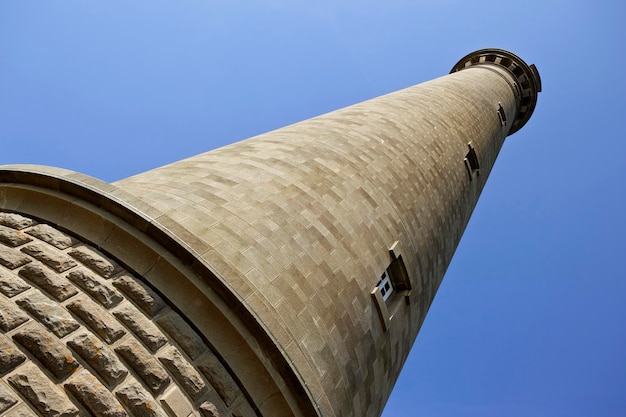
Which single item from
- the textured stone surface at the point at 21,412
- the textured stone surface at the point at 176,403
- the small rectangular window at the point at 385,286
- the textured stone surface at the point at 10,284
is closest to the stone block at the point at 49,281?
the textured stone surface at the point at 10,284

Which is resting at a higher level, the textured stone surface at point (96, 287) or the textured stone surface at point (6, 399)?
the textured stone surface at point (96, 287)

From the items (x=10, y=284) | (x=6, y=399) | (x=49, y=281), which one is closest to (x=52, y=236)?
(x=49, y=281)

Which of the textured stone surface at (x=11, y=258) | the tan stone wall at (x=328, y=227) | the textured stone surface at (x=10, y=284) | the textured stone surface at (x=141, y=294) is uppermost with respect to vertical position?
the tan stone wall at (x=328, y=227)

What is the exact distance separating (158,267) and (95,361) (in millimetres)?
1312

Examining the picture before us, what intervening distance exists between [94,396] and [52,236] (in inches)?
91.7

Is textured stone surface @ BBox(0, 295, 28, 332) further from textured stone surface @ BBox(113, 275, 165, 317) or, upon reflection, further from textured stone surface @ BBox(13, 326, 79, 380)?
textured stone surface @ BBox(113, 275, 165, 317)

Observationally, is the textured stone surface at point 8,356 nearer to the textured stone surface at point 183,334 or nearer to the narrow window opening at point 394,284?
the textured stone surface at point 183,334

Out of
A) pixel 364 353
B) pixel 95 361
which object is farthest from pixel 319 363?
pixel 95 361

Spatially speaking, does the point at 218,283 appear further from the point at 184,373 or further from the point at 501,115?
the point at 501,115

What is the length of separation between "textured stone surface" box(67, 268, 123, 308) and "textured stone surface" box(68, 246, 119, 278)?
0.13m

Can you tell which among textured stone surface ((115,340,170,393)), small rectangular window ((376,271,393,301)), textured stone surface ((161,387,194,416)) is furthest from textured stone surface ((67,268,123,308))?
small rectangular window ((376,271,393,301))

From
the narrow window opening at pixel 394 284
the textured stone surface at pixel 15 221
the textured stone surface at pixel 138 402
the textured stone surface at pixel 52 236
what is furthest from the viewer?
the narrow window opening at pixel 394 284

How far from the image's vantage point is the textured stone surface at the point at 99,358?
185 inches

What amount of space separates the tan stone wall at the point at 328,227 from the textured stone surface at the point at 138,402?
1120mm
